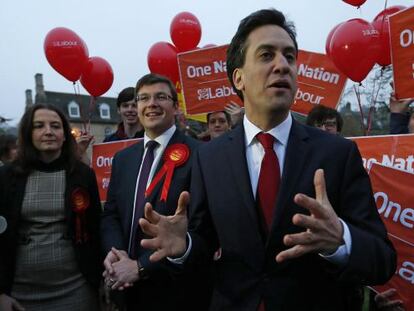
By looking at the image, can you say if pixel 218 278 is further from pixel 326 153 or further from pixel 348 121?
pixel 348 121

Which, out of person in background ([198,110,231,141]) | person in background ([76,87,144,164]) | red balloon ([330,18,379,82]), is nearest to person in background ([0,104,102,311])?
person in background ([76,87,144,164])

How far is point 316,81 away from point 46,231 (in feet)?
11.9

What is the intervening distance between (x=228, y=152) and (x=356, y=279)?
0.71 meters

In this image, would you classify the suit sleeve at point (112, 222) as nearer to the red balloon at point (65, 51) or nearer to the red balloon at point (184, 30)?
the red balloon at point (65, 51)

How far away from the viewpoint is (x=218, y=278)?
1726mm

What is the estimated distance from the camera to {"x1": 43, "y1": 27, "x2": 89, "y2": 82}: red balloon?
4.98 m

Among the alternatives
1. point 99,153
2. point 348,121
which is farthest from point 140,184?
point 348,121

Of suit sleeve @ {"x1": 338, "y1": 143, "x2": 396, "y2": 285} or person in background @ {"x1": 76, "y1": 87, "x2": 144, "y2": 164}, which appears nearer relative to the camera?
suit sleeve @ {"x1": 338, "y1": 143, "x2": 396, "y2": 285}

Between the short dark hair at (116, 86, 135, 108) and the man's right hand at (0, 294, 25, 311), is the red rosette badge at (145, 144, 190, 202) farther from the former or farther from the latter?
the short dark hair at (116, 86, 135, 108)

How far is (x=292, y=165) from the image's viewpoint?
158 cm

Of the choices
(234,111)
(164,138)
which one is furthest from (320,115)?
(164,138)

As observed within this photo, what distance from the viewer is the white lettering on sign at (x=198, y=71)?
205 inches

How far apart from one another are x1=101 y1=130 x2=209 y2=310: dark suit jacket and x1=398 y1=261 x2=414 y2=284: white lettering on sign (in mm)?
1109

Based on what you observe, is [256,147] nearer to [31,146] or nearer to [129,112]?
[31,146]
